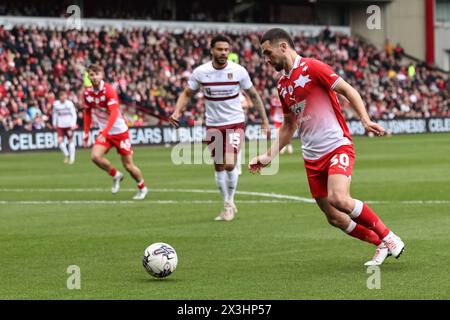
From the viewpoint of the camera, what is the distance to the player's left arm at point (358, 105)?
9.81m

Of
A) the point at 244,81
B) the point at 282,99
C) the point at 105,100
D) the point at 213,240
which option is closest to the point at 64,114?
the point at 105,100

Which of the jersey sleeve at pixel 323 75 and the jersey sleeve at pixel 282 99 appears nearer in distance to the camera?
the jersey sleeve at pixel 323 75

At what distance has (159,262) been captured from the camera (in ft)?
33.1

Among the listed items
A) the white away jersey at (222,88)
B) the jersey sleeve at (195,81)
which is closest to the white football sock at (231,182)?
the white away jersey at (222,88)

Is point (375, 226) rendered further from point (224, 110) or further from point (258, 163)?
point (224, 110)

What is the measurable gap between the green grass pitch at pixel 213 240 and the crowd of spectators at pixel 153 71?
56.7 feet

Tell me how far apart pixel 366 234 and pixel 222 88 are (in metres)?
6.09

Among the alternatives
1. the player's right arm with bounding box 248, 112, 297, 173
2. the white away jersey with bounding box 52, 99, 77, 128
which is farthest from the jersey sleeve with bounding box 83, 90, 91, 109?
the white away jersey with bounding box 52, 99, 77, 128

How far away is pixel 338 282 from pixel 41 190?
1366 centimetres

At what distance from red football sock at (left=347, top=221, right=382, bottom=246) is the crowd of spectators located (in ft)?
90.5

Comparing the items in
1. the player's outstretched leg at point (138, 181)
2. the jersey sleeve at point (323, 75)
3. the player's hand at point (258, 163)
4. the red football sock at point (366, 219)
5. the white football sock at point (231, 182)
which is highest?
the jersey sleeve at point (323, 75)

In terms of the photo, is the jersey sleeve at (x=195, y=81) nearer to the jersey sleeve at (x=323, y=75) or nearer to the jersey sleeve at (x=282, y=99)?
the jersey sleeve at (x=282, y=99)

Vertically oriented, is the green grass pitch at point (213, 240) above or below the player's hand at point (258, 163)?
below

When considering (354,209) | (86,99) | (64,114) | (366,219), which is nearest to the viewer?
(354,209)
